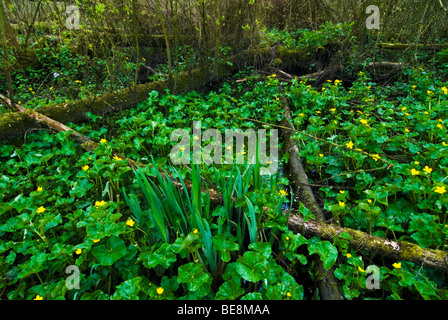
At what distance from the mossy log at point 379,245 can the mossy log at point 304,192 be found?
160mm

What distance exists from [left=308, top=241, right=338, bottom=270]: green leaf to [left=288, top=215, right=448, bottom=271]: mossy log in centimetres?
14

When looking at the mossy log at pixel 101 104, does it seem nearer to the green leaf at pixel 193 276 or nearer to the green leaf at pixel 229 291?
the green leaf at pixel 193 276

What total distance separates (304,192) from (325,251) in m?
0.71

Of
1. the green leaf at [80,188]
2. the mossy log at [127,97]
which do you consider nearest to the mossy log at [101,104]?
the mossy log at [127,97]

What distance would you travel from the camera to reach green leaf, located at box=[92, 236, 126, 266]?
1324 mm

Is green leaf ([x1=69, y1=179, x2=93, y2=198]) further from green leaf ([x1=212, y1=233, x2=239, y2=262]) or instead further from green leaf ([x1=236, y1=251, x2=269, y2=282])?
green leaf ([x1=236, y1=251, x2=269, y2=282])

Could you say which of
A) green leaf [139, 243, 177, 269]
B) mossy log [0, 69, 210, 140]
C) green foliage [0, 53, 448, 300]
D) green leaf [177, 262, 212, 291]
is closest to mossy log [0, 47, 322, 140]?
mossy log [0, 69, 210, 140]

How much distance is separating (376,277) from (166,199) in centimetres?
123

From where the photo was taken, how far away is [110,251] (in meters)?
1.37

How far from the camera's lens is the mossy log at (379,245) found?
1.32 m

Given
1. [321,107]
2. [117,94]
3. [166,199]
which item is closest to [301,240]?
[166,199]

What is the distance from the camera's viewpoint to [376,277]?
4.15 feet

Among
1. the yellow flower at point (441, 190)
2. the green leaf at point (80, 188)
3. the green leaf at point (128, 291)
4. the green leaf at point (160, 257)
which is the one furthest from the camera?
the green leaf at point (80, 188)

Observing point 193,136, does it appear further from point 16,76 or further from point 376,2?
point 16,76
